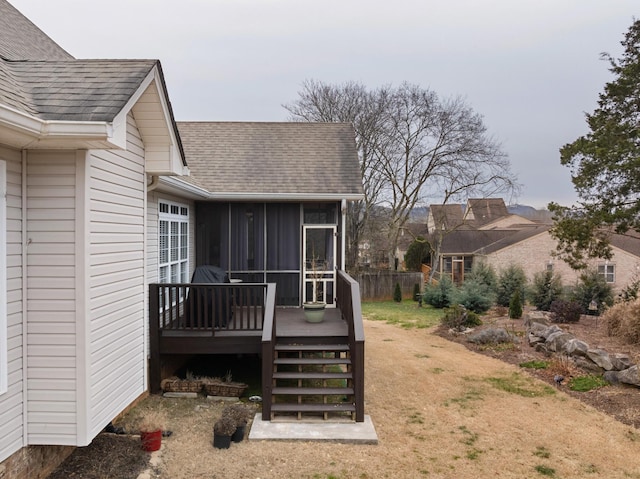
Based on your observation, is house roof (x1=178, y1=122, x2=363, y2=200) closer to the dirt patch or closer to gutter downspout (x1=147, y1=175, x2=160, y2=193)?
gutter downspout (x1=147, y1=175, x2=160, y2=193)

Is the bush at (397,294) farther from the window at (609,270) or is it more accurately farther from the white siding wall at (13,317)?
the white siding wall at (13,317)

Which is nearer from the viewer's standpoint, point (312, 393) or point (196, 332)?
point (312, 393)

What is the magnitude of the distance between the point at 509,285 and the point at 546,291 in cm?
165

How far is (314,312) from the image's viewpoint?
8.32m

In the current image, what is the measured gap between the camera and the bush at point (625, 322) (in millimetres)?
10273

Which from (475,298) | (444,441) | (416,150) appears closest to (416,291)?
(475,298)

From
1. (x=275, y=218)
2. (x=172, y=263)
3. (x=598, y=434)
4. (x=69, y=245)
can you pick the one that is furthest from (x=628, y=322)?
(x=69, y=245)

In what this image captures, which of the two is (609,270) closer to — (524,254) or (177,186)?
(524,254)

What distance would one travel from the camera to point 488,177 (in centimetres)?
2620

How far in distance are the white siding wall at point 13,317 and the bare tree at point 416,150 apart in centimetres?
2345

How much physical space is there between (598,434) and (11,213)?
7200 mm

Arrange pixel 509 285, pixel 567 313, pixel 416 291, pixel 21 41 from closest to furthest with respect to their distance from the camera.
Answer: pixel 21 41 < pixel 567 313 < pixel 509 285 < pixel 416 291

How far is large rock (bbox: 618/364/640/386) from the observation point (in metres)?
7.52

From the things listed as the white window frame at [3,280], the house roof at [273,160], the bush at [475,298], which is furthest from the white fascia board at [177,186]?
the bush at [475,298]
